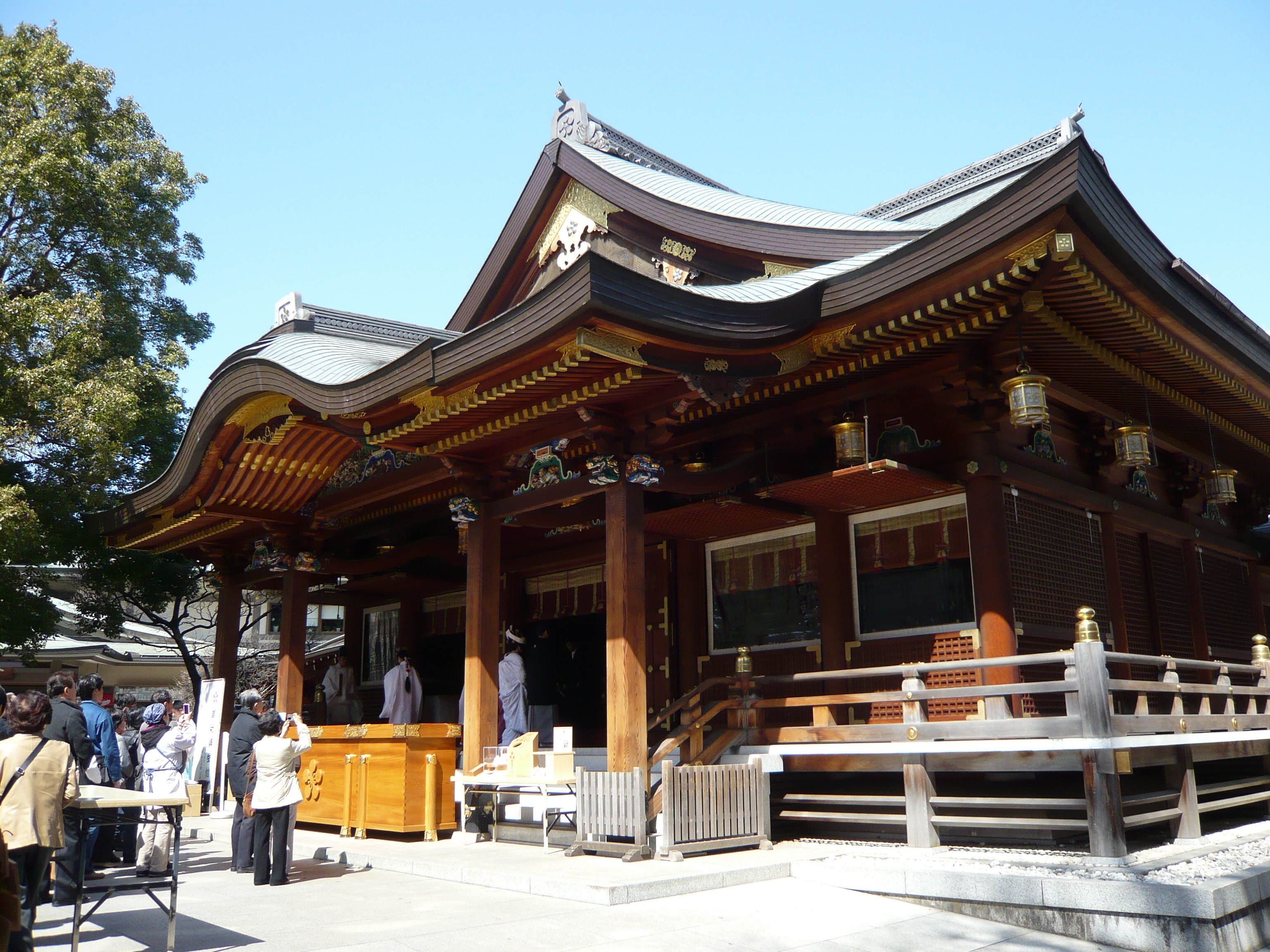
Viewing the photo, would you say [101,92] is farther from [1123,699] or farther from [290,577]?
[1123,699]

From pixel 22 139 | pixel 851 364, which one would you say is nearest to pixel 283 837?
pixel 851 364

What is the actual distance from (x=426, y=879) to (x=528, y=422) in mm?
4083

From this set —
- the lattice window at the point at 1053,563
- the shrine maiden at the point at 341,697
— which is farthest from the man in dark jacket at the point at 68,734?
the shrine maiden at the point at 341,697

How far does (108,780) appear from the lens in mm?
8070

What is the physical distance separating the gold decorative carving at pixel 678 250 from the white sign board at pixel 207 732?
7.31 meters

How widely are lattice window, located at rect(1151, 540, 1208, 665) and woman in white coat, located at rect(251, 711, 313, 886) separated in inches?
348

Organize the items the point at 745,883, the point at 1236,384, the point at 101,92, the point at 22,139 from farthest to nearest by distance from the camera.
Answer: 1. the point at 101,92
2. the point at 22,139
3. the point at 1236,384
4. the point at 745,883

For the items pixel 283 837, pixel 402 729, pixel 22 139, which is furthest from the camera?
pixel 22 139

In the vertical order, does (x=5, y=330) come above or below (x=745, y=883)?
above

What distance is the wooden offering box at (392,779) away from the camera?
10.0 metres

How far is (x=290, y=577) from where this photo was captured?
44.6 ft

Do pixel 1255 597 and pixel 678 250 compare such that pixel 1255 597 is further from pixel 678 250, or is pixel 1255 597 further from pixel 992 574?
pixel 678 250

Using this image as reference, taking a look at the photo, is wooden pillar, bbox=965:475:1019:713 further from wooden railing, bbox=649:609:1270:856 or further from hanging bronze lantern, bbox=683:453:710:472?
hanging bronze lantern, bbox=683:453:710:472

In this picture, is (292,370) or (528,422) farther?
(292,370)
